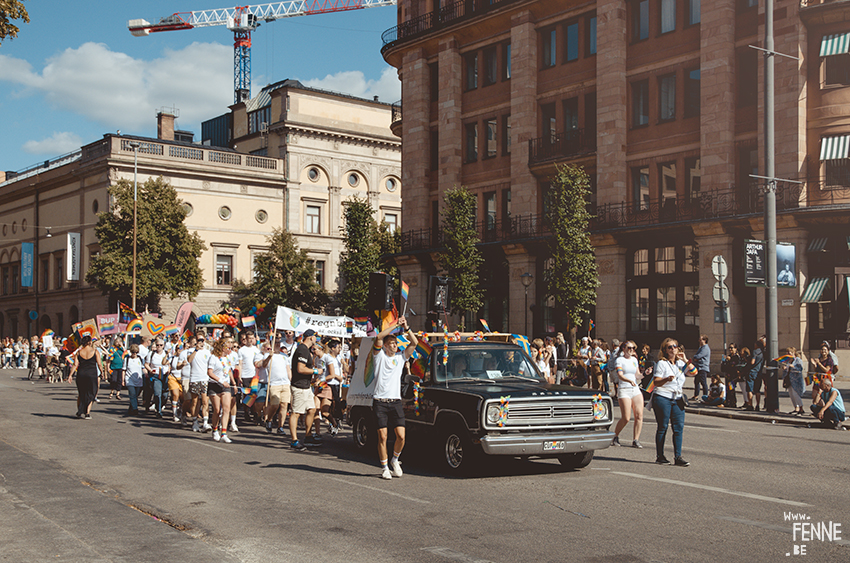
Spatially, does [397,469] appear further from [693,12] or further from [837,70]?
[693,12]

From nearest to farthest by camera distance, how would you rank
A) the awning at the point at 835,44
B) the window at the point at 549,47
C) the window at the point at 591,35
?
the awning at the point at 835,44 → the window at the point at 591,35 → the window at the point at 549,47

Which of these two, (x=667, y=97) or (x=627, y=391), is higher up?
(x=667, y=97)

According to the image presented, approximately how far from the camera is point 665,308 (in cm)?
3522

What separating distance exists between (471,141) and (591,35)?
28.1 feet

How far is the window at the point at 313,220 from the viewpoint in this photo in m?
68.5

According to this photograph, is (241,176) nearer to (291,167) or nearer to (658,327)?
(291,167)

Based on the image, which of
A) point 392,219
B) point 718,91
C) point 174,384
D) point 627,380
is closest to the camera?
point 627,380

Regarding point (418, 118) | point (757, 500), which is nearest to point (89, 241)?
point (418, 118)

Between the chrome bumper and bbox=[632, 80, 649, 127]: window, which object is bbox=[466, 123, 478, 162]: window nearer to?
bbox=[632, 80, 649, 127]: window

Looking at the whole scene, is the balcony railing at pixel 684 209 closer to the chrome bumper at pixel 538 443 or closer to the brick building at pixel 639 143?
the brick building at pixel 639 143

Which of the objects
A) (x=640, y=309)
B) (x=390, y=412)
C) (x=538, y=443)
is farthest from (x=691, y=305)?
(x=390, y=412)

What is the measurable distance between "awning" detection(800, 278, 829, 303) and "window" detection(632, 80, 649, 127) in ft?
32.4

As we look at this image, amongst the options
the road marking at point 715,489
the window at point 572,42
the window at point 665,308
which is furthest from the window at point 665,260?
the road marking at point 715,489

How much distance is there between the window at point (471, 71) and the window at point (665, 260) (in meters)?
13.9
